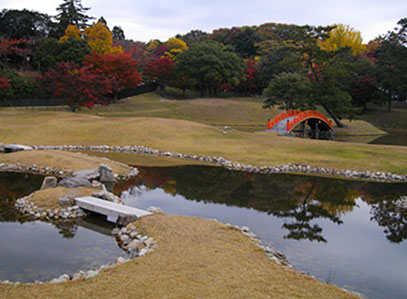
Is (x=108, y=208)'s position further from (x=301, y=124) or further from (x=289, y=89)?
(x=289, y=89)

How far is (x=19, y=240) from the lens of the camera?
1212 centimetres

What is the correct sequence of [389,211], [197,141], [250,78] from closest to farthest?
1. [389,211]
2. [197,141]
3. [250,78]

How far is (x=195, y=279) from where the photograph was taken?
824 centimetres

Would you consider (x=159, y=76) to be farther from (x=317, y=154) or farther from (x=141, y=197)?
(x=141, y=197)

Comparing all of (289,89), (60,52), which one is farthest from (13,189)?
(60,52)

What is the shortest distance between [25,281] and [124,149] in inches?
840

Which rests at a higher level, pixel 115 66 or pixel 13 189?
pixel 115 66

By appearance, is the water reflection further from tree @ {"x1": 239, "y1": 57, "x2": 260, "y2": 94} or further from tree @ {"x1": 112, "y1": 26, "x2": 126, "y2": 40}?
tree @ {"x1": 112, "y1": 26, "x2": 126, "y2": 40}

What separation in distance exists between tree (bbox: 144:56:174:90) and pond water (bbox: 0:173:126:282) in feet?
195

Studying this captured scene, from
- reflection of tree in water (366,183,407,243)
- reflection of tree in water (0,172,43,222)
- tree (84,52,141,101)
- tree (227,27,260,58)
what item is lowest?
reflection of tree in water (0,172,43,222)

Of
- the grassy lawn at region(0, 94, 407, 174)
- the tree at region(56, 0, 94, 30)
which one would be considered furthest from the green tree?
the grassy lawn at region(0, 94, 407, 174)

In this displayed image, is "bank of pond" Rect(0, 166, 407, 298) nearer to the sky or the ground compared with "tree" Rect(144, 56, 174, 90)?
nearer to the ground

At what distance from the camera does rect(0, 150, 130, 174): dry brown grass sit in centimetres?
2220

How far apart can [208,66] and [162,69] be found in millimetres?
9249
